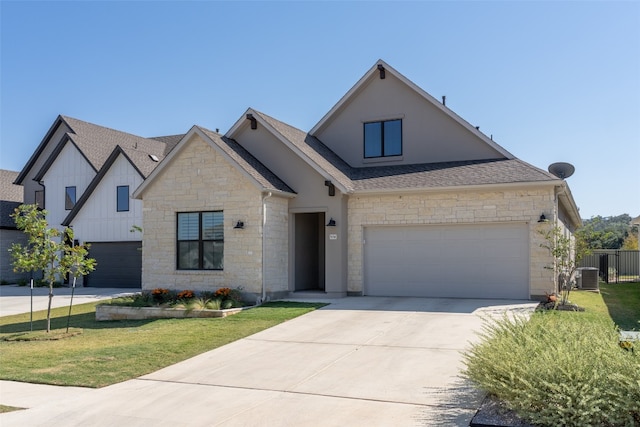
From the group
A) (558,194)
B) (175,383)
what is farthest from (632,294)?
(175,383)

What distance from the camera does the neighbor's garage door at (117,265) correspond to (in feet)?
85.6

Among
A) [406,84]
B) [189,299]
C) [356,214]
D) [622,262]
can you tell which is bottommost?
[189,299]

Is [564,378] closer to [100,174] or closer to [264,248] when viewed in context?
[264,248]

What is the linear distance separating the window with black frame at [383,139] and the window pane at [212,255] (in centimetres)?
647

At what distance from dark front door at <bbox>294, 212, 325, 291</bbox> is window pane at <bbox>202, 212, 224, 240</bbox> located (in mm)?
2530

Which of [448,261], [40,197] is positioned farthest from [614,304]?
[40,197]

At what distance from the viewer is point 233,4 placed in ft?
45.8

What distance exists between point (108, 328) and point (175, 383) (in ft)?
21.6

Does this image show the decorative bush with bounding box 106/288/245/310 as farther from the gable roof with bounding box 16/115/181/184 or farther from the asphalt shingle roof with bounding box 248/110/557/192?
the gable roof with bounding box 16/115/181/184

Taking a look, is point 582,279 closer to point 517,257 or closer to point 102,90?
point 517,257

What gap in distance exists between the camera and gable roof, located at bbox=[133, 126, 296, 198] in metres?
16.1

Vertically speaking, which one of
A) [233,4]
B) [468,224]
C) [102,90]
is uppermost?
[233,4]

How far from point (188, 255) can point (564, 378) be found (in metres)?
13.0

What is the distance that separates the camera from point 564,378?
590 cm
